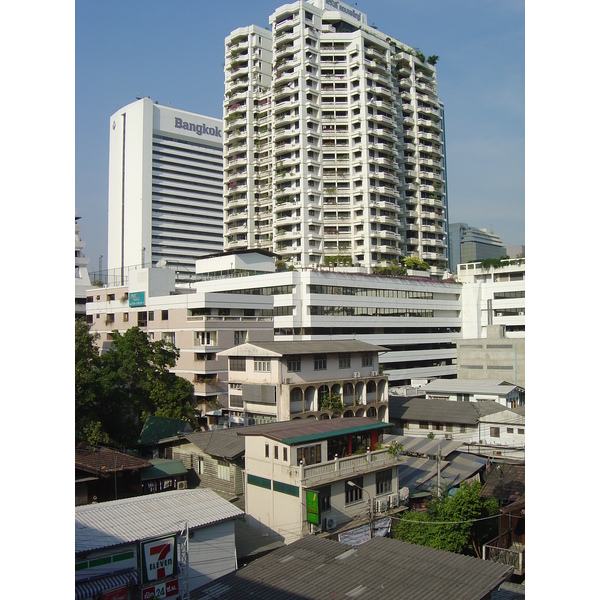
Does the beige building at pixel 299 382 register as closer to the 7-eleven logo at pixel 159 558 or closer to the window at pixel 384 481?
the window at pixel 384 481

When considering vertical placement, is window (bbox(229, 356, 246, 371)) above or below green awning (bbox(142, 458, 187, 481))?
above

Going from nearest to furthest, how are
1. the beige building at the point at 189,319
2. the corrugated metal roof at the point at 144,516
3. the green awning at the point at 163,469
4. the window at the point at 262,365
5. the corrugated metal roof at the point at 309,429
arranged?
the corrugated metal roof at the point at 144,516 < the corrugated metal roof at the point at 309,429 < the green awning at the point at 163,469 < the window at the point at 262,365 < the beige building at the point at 189,319

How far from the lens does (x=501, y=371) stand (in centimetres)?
1805

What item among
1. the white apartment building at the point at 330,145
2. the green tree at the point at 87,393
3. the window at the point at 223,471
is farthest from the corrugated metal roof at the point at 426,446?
the white apartment building at the point at 330,145

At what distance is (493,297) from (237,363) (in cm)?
1476

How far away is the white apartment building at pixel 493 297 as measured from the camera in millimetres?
22703

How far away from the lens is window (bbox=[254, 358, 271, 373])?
38.1 feet

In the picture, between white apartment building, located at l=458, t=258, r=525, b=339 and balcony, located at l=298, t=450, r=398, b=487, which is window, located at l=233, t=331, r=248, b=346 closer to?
balcony, located at l=298, t=450, r=398, b=487

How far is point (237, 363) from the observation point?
40.1 feet

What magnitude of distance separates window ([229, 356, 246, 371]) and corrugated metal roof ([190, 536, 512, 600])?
6712 millimetres

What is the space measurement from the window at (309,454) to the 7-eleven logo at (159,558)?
2.86 m

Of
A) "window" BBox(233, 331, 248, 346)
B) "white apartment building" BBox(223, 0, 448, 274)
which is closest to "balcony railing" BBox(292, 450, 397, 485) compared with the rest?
"window" BBox(233, 331, 248, 346)
